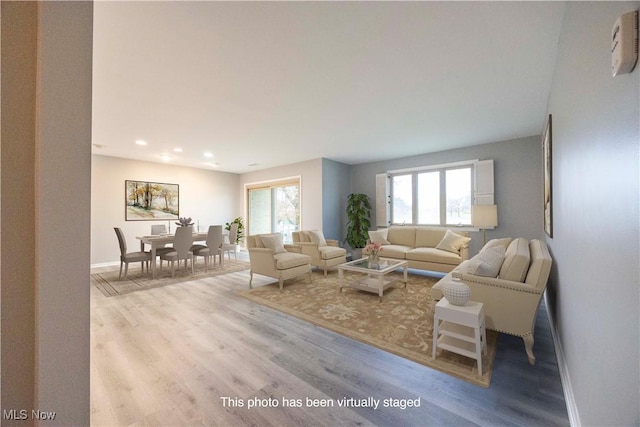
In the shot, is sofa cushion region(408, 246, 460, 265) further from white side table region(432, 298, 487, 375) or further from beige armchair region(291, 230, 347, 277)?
white side table region(432, 298, 487, 375)

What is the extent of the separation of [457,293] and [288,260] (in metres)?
2.51

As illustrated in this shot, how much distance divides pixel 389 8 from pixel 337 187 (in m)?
4.97

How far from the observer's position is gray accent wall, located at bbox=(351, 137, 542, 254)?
172 inches

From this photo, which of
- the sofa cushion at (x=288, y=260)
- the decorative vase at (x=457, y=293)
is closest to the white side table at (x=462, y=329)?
the decorative vase at (x=457, y=293)

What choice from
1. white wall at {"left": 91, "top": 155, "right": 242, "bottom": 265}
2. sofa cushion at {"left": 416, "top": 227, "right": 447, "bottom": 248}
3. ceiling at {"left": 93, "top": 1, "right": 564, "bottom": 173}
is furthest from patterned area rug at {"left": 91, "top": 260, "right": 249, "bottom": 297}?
sofa cushion at {"left": 416, "top": 227, "right": 447, "bottom": 248}

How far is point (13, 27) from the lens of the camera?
0.83 metres

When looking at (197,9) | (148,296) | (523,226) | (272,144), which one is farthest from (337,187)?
(197,9)

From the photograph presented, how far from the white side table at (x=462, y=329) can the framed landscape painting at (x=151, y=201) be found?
23.2ft

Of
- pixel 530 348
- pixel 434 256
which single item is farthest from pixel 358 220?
pixel 530 348

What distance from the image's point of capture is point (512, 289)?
2.01 meters

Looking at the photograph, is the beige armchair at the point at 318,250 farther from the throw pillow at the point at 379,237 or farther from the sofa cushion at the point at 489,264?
the sofa cushion at the point at 489,264

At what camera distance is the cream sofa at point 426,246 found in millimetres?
4258

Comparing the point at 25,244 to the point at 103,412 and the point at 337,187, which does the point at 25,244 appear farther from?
the point at 337,187

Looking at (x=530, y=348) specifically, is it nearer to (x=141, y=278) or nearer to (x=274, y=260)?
(x=274, y=260)
